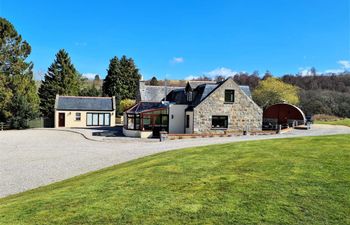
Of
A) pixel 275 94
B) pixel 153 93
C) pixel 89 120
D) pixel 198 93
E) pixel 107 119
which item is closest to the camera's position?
pixel 198 93

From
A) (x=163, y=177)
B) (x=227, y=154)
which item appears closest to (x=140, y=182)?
(x=163, y=177)

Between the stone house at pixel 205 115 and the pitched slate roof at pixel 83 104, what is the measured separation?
48.6 feet

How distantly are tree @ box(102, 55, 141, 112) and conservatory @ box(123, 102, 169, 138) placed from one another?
96.7 ft

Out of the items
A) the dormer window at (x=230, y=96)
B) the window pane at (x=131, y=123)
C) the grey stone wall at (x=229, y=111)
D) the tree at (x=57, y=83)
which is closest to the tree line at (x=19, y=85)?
the tree at (x=57, y=83)

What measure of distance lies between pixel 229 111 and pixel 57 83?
3412 cm

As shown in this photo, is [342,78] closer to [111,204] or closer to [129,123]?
[129,123]

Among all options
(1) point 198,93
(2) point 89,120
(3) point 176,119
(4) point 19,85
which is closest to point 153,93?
Answer: (1) point 198,93

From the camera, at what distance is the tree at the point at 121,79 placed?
190ft

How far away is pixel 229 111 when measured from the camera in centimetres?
2788

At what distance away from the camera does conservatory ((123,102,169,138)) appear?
1076 inches

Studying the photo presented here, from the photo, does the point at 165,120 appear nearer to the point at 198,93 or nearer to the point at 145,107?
the point at 145,107

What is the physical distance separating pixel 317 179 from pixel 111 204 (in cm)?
500

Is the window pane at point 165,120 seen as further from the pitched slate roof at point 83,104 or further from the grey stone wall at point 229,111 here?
the pitched slate roof at point 83,104

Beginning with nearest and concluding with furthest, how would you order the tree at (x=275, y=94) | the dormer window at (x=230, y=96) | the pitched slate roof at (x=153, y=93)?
1. the dormer window at (x=230, y=96)
2. the pitched slate roof at (x=153, y=93)
3. the tree at (x=275, y=94)
